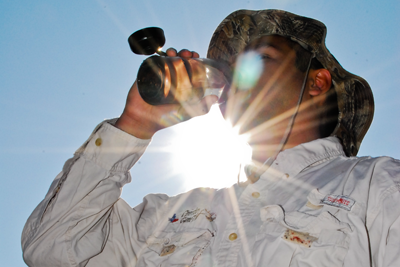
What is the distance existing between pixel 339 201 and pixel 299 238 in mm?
276

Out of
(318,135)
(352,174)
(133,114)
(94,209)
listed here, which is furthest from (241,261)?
(318,135)

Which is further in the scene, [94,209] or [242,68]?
[242,68]

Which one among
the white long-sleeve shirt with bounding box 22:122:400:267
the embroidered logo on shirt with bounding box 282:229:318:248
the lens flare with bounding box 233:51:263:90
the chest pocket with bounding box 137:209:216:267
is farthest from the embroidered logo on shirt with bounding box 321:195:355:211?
the lens flare with bounding box 233:51:263:90

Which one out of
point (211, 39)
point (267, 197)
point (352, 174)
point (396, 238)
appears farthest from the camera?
point (211, 39)

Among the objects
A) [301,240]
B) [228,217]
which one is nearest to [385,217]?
[301,240]

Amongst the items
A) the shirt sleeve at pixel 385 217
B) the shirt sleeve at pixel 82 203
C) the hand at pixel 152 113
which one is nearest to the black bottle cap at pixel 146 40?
the hand at pixel 152 113

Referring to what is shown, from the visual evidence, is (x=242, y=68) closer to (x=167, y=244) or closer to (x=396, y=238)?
(x=167, y=244)

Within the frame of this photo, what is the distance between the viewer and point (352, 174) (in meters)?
1.68

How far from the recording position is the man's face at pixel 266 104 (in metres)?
2.47

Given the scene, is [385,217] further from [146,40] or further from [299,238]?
[146,40]

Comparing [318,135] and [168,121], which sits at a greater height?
[168,121]

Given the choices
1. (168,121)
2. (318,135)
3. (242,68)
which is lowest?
(318,135)

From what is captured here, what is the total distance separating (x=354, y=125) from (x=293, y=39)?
0.93m

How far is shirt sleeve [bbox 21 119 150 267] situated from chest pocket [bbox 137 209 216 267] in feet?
1.10
